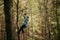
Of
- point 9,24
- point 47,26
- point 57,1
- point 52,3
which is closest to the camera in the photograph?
point 9,24

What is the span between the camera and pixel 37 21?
70.5ft

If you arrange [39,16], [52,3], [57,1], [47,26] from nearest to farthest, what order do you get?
1. [57,1]
2. [52,3]
3. [47,26]
4. [39,16]

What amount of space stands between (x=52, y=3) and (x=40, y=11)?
1964mm

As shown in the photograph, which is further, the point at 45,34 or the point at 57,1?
the point at 45,34

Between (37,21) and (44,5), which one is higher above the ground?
(44,5)

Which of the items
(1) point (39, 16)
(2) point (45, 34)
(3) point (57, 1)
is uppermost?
(3) point (57, 1)

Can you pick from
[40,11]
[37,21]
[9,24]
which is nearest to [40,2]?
[40,11]

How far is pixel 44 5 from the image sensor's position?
18906mm

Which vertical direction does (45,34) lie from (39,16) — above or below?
below

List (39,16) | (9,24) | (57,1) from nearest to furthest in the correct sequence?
1. (9,24)
2. (57,1)
3. (39,16)

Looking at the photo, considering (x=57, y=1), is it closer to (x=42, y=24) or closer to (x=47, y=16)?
(x=47, y=16)

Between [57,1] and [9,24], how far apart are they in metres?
9.73

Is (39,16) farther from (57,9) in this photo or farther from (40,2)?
(57,9)

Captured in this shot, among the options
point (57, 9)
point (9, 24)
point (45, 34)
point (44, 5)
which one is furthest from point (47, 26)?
point (9, 24)
